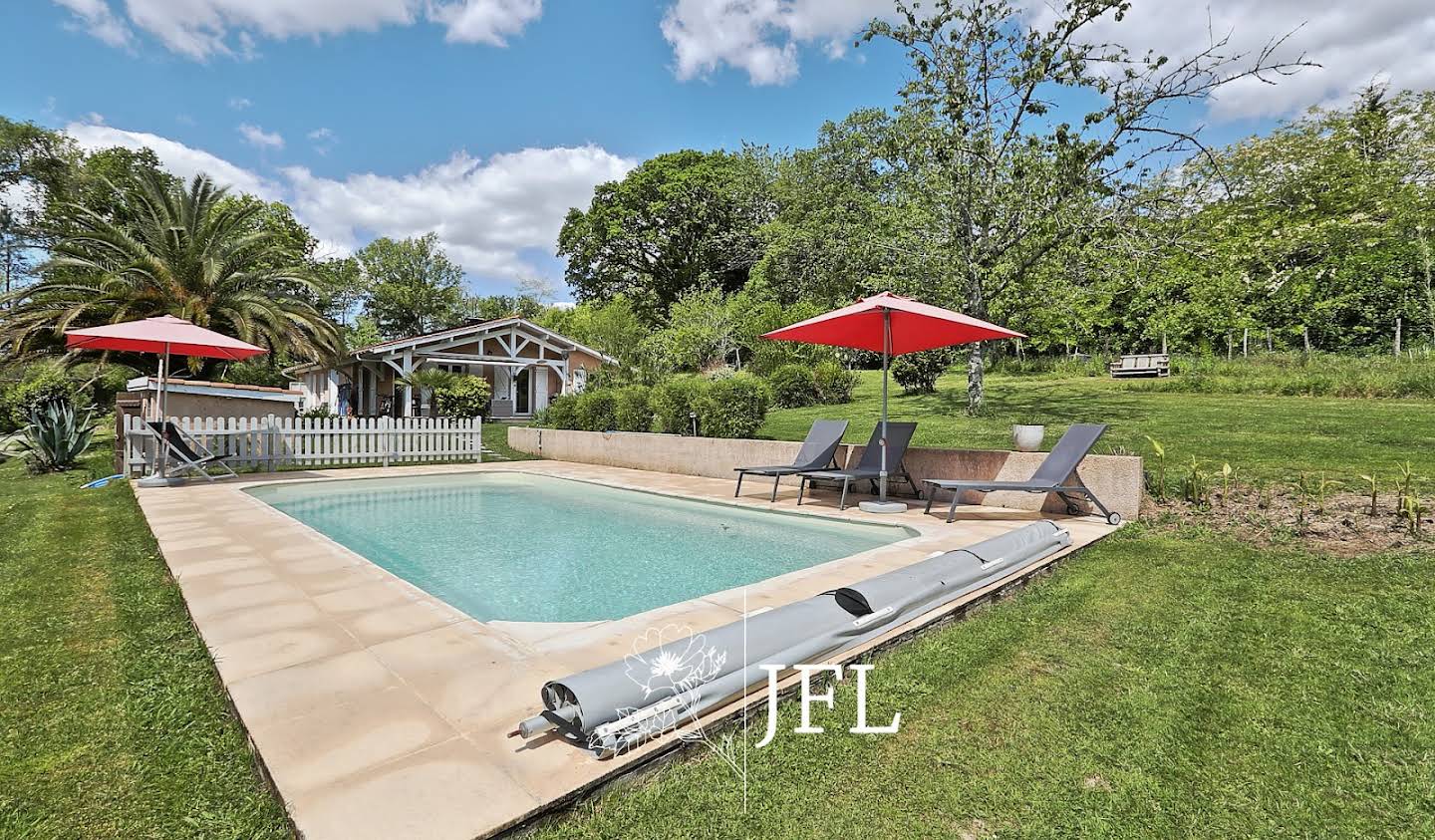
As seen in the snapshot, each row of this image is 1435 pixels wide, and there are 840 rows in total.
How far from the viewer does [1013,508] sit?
738cm

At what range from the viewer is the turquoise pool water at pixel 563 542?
4816 mm

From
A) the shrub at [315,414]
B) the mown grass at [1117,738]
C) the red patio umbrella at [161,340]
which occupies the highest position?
the red patio umbrella at [161,340]

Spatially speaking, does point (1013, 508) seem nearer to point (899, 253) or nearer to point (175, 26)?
point (899, 253)

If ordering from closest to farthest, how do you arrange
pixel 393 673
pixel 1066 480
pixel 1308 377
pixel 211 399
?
pixel 393 673
pixel 1066 480
pixel 211 399
pixel 1308 377

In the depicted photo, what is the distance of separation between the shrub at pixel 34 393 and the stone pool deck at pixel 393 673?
15434 mm

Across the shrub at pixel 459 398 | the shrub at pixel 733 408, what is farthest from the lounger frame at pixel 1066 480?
the shrub at pixel 459 398

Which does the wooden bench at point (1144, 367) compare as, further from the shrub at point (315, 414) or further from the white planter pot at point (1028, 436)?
the shrub at point (315, 414)

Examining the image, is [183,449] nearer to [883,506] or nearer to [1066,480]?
[883,506]

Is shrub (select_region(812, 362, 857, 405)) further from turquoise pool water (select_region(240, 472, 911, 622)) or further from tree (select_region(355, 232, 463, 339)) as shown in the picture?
tree (select_region(355, 232, 463, 339))

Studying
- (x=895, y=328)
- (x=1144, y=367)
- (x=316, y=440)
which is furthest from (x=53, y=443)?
(x=1144, y=367)

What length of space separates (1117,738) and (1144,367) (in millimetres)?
20270

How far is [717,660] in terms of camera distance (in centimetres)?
252

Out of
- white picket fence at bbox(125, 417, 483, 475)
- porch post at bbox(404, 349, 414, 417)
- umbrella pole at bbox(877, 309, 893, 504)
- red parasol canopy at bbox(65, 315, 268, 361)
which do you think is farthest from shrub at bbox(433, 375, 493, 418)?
umbrella pole at bbox(877, 309, 893, 504)

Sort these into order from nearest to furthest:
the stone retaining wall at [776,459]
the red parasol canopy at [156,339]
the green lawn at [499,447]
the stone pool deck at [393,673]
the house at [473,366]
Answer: the stone pool deck at [393,673] < the stone retaining wall at [776,459] < the red parasol canopy at [156,339] < the green lawn at [499,447] < the house at [473,366]
